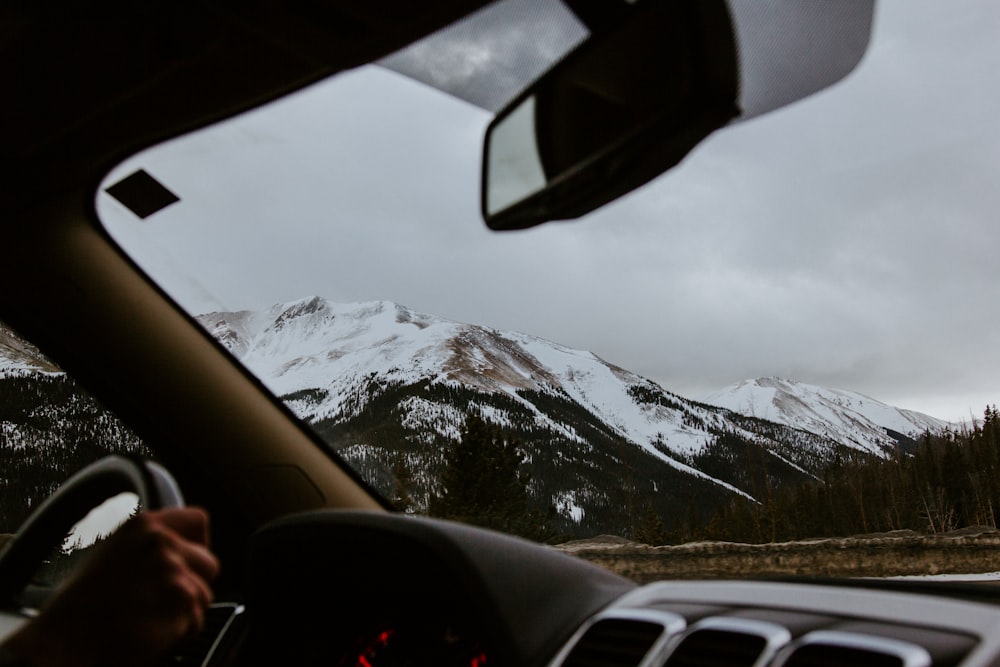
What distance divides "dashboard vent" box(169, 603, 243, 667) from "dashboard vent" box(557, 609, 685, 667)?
1.08 metres

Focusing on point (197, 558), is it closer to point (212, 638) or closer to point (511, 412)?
point (212, 638)

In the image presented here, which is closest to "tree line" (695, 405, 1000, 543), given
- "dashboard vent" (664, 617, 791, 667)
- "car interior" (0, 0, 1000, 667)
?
"car interior" (0, 0, 1000, 667)

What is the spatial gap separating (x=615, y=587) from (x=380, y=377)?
168 centimetres

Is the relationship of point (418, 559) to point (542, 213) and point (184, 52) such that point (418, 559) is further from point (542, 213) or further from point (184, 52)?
point (184, 52)

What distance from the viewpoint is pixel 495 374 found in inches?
146

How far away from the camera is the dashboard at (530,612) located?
136cm

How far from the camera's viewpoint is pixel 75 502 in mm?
2297

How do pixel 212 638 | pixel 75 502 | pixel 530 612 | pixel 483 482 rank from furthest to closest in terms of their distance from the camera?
1. pixel 483 482
2. pixel 212 638
3. pixel 75 502
4. pixel 530 612

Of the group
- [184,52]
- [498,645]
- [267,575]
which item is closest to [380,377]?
[267,575]

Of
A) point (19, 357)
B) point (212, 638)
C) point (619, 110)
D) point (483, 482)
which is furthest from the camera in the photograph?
point (483, 482)

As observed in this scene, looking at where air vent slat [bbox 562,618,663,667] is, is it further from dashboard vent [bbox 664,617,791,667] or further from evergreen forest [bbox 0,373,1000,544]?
evergreen forest [bbox 0,373,1000,544]

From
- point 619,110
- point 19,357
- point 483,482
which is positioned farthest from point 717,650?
point 19,357

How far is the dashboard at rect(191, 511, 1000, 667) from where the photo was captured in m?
1.36

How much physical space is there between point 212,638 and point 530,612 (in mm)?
1071
